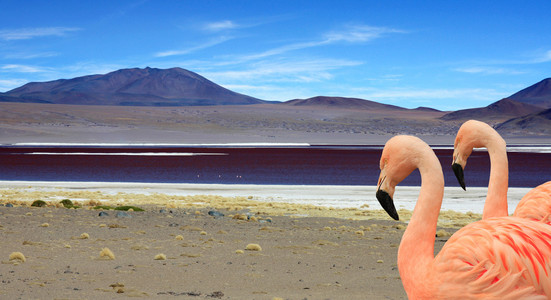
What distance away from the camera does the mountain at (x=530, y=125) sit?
6186 inches

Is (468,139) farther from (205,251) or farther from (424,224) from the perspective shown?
(205,251)

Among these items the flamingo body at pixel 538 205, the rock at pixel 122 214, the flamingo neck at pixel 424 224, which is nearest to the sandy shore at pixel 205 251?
the rock at pixel 122 214

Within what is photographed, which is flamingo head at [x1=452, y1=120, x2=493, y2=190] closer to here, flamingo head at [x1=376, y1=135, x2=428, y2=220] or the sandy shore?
flamingo head at [x1=376, y1=135, x2=428, y2=220]

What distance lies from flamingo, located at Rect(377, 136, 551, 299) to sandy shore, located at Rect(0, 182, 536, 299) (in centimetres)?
350

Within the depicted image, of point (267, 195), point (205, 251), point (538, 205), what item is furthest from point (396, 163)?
point (267, 195)

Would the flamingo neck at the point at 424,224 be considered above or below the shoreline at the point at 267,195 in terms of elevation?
above

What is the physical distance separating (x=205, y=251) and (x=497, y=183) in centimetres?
592

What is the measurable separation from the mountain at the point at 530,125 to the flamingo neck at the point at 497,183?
159682mm

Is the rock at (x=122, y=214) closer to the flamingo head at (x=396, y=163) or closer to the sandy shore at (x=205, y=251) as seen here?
the sandy shore at (x=205, y=251)

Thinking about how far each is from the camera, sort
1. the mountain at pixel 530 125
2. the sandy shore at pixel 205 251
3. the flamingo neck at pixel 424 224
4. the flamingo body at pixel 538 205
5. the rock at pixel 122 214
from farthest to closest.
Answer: the mountain at pixel 530 125
the rock at pixel 122 214
the sandy shore at pixel 205 251
the flamingo body at pixel 538 205
the flamingo neck at pixel 424 224

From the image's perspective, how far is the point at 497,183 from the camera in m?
5.87

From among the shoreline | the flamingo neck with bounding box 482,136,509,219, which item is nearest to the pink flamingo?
the flamingo neck with bounding box 482,136,509,219

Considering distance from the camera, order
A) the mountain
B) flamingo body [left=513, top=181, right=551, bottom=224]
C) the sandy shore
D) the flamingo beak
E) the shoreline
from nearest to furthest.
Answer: the flamingo beak < flamingo body [left=513, top=181, right=551, bottom=224] < the sandy shore < the shoreline < the mountain

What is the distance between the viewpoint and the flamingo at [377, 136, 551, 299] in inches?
160
